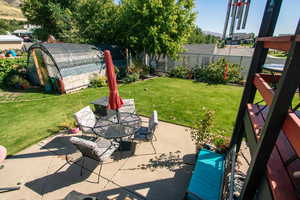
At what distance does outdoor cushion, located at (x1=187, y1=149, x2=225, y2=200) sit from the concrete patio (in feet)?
2.00

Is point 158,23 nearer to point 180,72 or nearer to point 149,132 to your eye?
point 180,72

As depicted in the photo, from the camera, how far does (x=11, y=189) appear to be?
3.52 m

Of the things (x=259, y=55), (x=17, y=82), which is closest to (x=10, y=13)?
(x=17, y=82)

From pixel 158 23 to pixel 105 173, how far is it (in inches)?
485

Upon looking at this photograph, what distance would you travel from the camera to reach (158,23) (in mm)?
12688

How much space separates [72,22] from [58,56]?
10883mm

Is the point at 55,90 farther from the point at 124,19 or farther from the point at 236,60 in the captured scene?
the point at 236,60

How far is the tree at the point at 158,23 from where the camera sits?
12445 millimetres

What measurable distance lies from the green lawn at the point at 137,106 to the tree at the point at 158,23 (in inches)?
166

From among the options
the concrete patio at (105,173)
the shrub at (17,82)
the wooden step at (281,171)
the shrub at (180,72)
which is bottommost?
the concrete patio at (105,173)

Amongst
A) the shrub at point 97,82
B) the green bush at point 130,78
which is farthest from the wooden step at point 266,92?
the green bush at point 130,78

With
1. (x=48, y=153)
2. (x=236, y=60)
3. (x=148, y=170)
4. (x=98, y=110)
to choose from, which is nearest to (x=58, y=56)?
(x=98, y=110)

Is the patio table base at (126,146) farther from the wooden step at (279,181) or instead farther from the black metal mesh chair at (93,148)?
the wooden step at (279,181)

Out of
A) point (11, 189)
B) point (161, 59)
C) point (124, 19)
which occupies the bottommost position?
point (11, 189)
